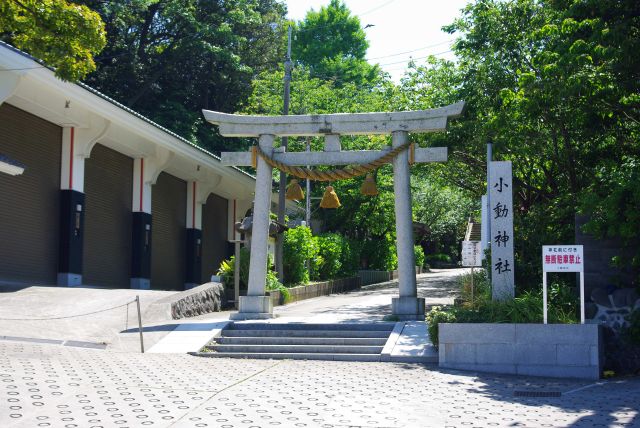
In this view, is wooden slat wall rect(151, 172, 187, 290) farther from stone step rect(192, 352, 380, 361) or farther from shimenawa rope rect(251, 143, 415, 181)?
stone step rect(192, 352, 380, 361)

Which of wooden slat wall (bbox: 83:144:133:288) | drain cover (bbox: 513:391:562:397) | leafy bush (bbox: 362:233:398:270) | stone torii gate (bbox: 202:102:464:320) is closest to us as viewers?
drain cover (bbox: 513:391:562:397)

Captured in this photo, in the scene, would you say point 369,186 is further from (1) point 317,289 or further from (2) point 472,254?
(1) point 317,289

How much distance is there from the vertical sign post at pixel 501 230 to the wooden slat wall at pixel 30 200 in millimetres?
12885

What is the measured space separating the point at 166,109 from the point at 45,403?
105ft

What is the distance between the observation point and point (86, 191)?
2444 cm

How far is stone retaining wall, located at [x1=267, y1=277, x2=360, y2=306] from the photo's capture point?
2483cm

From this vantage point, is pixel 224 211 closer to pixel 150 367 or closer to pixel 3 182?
pixel 3 182

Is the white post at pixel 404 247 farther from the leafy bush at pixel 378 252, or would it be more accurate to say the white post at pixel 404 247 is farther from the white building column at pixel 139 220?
the leafy bush at pixel 378 252

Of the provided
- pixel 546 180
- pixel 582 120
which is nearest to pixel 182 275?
pixel 546 180

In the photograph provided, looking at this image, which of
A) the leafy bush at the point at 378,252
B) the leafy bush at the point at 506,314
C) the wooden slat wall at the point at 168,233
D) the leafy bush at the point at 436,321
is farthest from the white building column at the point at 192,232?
the leafy bush at the point at 436,321

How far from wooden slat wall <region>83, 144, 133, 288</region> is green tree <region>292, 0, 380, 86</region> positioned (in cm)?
3443

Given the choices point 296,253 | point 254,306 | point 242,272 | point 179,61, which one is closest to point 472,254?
point 254,306

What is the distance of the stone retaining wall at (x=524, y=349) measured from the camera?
13047 millimetres

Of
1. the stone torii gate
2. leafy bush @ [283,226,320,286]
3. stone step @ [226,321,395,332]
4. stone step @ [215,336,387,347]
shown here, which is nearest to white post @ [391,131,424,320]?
the stone torii gate
